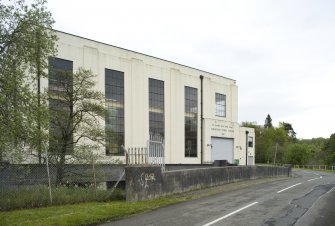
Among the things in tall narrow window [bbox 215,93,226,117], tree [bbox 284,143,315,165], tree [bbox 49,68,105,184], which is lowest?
tree [bbox 284,143,315,165]

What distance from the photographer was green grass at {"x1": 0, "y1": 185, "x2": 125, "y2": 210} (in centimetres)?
1467

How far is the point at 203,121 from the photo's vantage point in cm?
5656

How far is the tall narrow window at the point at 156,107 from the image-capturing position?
49.6 metres

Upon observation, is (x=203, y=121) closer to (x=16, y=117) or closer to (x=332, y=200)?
(x=332, y=200)

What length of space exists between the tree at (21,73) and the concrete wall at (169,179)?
12.3 ft

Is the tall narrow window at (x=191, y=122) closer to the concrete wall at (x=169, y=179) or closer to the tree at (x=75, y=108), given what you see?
the concrete wall at (x=169, y=179)

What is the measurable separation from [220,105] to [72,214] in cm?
4955

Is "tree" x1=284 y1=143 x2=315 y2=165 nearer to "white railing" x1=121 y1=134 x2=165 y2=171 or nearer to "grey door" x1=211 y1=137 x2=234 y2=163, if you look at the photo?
"grey door" x1=211 y1=137 x2=234 y2=163

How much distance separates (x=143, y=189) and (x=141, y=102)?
30.8 meters

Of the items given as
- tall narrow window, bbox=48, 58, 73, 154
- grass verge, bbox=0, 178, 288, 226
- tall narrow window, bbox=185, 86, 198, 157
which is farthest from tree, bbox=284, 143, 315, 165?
grass verge, bbox=0, 178, 288, 226

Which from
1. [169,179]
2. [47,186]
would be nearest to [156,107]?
[169,179]

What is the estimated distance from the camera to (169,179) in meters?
19.6

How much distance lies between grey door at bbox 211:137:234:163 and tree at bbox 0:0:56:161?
145 feet

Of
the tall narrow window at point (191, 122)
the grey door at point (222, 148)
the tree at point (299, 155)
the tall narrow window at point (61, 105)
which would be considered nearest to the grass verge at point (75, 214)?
the tall narrow window at point (61, 105)
